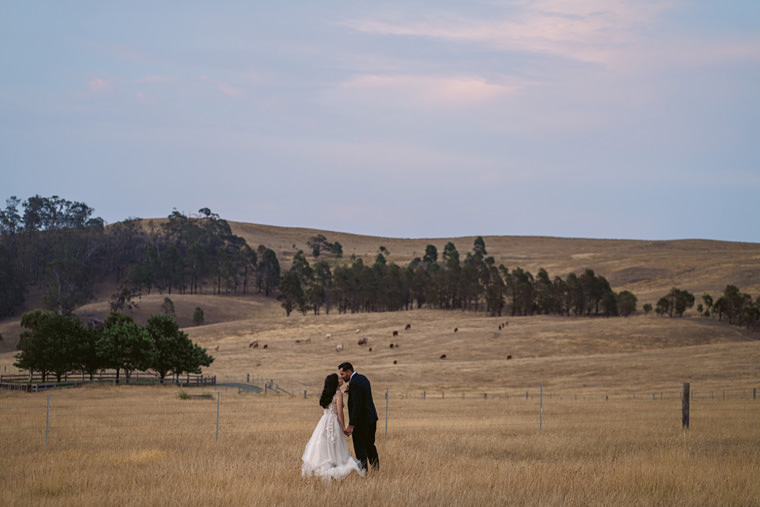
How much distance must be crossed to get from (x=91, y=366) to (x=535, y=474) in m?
53.7

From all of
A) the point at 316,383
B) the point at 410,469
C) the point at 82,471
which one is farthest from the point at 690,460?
the point at 316,383

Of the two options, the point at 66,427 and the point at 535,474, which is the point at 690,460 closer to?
the point at 535,474

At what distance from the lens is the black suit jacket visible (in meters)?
12.5

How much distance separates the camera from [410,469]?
43.4 feet

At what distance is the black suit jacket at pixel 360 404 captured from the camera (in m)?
12.5

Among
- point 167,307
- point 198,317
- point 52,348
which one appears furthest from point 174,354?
point 167,307

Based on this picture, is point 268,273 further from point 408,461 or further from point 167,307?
point 408,461

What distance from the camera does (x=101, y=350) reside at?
194 feet

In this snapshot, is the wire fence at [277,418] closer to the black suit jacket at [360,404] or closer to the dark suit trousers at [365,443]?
the dark suit trousers at [365,443]

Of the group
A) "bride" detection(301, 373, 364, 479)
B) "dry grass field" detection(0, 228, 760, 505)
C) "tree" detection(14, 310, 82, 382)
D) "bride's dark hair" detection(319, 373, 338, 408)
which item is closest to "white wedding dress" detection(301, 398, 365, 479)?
"bride" detection(301, 373, 364, 479)

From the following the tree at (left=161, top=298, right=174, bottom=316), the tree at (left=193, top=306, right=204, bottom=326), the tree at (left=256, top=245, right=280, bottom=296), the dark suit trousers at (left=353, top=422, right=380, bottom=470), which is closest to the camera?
the dark suit trousers at (left=353, top=422, right=380, bottom=470)

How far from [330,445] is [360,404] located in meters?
0.82

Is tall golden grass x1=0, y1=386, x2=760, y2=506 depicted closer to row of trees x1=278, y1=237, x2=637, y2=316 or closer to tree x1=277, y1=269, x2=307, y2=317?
row of trees x1=278, y1=237, x2=637, y2=316

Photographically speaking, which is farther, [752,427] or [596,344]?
[596,344]
